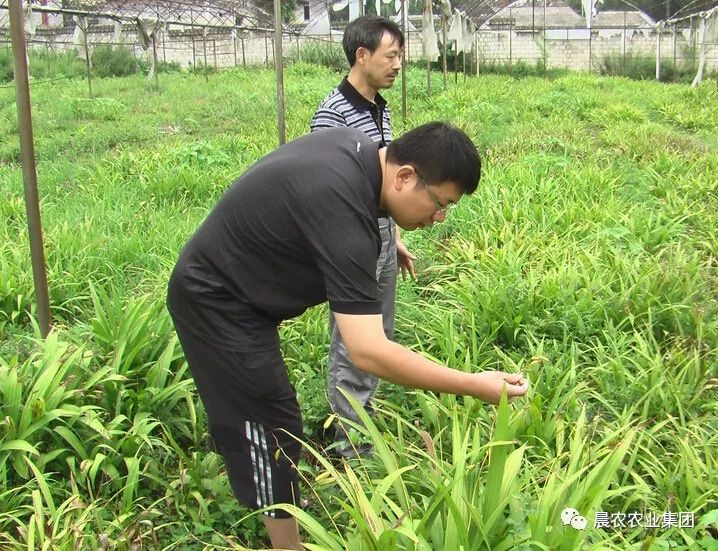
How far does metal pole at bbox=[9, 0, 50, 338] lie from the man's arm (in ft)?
6.29

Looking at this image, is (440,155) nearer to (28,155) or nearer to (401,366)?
(401,366)

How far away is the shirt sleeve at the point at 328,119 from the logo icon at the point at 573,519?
1644 millimetres

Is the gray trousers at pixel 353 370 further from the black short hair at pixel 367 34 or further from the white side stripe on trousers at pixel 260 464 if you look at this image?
the black short hair at pixel 367 34

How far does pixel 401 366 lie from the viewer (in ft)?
5.76

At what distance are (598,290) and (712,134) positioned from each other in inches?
299

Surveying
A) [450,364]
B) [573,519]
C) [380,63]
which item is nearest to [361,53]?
[380,63]

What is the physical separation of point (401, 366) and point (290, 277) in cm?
40

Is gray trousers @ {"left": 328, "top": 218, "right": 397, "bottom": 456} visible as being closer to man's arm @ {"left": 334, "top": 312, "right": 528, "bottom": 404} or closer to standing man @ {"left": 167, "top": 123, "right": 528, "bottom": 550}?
standing man @ {"left": 167, "top": 123, "right": 528, "bottom": 550}

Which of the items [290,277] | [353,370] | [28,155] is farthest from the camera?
[28,155]

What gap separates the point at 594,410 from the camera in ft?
9.70

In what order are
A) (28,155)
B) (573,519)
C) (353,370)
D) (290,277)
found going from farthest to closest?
1. (28,155)
2. (353,370)
3. (290,277)
4. (573,519)

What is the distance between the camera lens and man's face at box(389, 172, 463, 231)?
69.9 inches

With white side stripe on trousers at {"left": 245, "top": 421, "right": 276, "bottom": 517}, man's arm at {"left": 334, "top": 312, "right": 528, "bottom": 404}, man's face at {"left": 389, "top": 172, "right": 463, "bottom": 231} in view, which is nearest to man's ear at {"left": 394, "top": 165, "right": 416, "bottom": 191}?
man's face at {"left": 389, "top": 172, "right": 463, "bottom": 231}

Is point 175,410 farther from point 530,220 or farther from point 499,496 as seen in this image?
point 530,220
